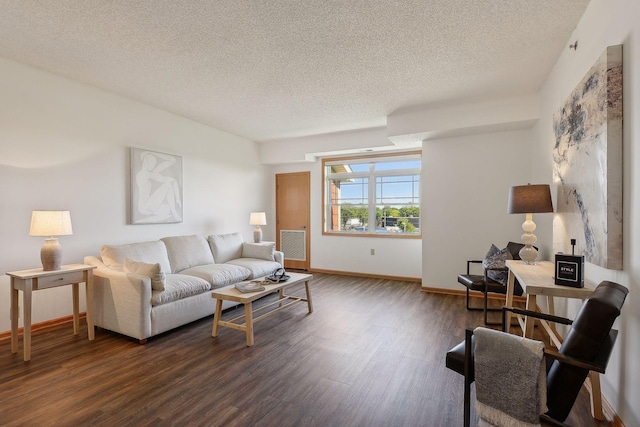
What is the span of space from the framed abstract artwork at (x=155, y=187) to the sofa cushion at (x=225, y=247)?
618 millimetres

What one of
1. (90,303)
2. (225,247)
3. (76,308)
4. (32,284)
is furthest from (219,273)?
(32,284)

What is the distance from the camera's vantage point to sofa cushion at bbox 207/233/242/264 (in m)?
4.77

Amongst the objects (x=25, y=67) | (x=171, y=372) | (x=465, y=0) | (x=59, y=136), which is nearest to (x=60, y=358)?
(x=171, y=372)

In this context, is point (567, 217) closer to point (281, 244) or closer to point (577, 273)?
point (577, 273)

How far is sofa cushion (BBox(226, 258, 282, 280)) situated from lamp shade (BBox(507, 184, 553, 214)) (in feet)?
10.4

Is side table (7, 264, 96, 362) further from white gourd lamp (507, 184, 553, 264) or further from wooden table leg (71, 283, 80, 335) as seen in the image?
white gourd lamp (507, 184, 553, 264)

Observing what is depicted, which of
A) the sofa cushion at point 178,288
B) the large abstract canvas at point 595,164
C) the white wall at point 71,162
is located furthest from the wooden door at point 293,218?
the large abstract canvas at point 595,164

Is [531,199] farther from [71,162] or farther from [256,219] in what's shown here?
[71,162]

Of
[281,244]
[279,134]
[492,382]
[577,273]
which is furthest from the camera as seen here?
[281,244]

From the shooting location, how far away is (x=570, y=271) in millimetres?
2102

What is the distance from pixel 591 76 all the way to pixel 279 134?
183 inches

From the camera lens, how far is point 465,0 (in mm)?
2146

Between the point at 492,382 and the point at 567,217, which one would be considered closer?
the point at 492,382

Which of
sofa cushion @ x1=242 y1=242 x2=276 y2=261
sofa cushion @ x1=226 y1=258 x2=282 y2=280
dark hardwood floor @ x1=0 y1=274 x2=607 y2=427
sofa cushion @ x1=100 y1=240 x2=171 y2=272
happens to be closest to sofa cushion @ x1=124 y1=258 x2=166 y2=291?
sofa cushion @ x1=100 y1=240 x2=171 y2=272
